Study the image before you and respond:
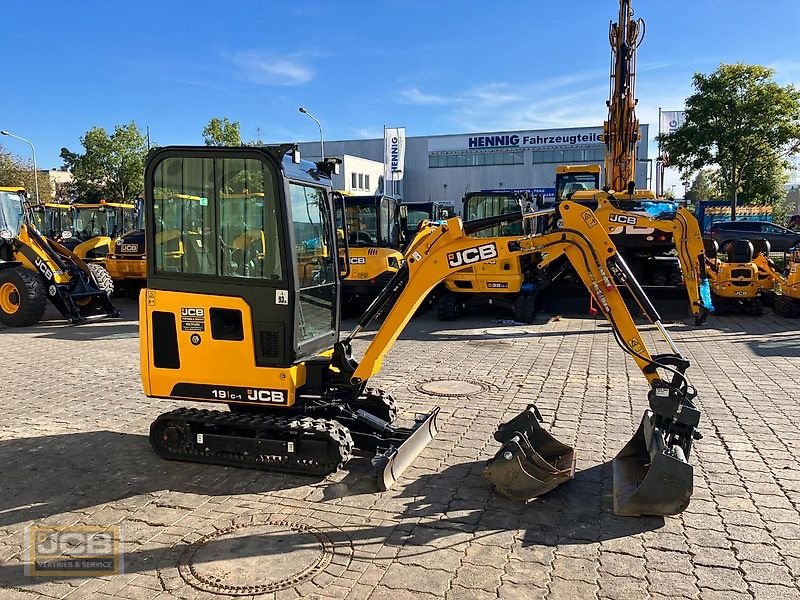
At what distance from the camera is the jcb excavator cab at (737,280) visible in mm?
13336

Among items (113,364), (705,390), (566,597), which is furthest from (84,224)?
(566,597)

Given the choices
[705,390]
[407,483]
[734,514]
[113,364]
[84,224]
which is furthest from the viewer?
[84,224]

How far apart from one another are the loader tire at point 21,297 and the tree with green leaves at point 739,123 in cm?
2450

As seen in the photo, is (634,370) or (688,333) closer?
(634,370)

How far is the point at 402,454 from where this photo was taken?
5.09 metres

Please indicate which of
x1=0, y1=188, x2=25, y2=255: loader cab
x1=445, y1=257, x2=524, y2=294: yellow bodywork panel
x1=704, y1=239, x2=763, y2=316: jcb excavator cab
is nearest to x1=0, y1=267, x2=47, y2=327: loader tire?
x1=0, y1=188, x2=25, y2=255: loader cab

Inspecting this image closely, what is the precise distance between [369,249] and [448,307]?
2177 millimetres

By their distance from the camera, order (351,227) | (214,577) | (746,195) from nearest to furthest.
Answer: (214,577)
(351,227)
(746,195)

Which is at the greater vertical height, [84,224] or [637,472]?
[84,224]

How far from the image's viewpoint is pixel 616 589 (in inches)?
138

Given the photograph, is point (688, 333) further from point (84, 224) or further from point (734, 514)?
point (84, 224)

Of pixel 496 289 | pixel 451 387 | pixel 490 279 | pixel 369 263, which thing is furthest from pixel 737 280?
pixel 451 387

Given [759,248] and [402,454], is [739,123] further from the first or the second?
[402,454]

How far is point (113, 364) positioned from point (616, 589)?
8.28m
